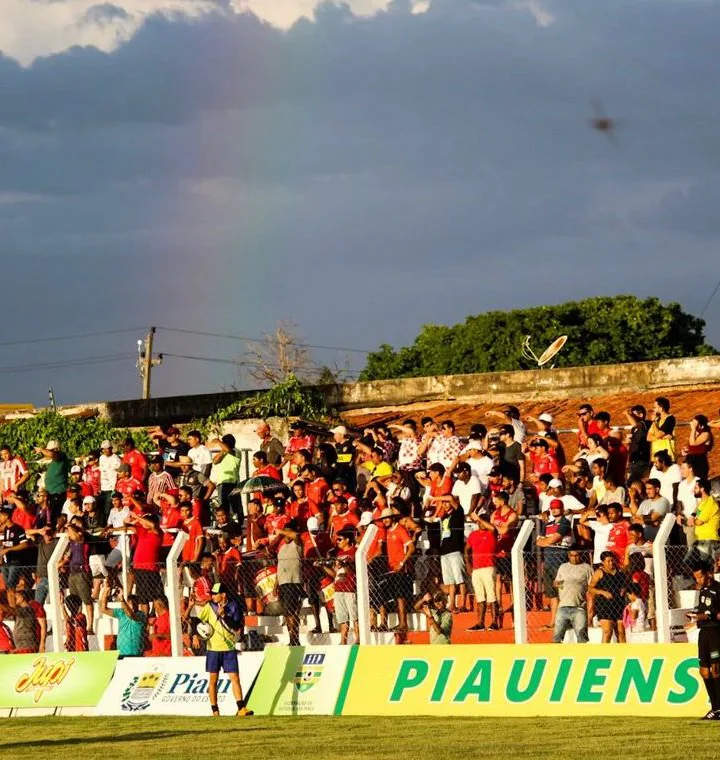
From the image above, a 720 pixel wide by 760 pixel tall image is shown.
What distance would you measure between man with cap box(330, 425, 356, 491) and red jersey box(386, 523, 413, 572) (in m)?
3.76

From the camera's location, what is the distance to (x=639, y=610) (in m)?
19.0

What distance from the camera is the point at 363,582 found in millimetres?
20516

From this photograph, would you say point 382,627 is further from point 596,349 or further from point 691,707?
point 596,349

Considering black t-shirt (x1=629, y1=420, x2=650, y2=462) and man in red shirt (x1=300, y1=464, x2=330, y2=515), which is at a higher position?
black t-shirt (x1=629, y1=420, x2=650, y2=462)

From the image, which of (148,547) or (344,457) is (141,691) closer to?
(148,547)

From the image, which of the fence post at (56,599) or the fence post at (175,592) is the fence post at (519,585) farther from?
the fence post at (56,599)

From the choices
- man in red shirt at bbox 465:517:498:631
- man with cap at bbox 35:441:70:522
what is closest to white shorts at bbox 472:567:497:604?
man in red shirt at bbox 465:517:498:631

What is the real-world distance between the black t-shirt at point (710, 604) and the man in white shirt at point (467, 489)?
530 cm

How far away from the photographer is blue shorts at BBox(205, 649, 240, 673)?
20359 millimetres

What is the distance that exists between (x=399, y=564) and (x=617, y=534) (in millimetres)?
2951

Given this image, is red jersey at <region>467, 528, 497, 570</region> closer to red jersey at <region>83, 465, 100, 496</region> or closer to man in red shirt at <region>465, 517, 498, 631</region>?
man in red shirt at <region>465, 517, 498, 631</region>

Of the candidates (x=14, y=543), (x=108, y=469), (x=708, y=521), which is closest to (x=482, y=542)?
(x=708, y=521)

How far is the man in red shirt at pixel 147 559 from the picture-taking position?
73.3ft

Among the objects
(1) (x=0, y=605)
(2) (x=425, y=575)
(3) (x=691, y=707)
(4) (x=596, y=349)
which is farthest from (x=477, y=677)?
(4) (x=596, y=349)
